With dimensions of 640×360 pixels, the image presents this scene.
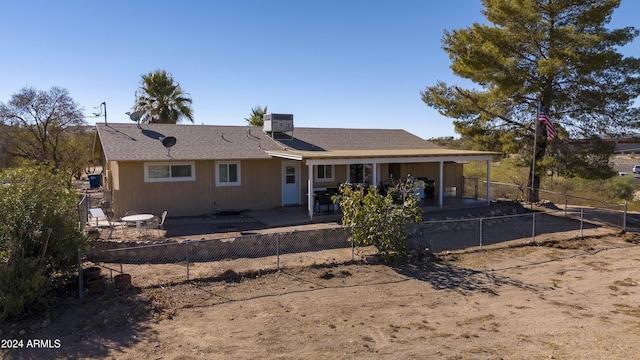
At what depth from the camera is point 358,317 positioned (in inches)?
308

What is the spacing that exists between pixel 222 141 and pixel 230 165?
164cm

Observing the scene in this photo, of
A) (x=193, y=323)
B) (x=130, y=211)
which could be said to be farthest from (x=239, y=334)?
(x=130, y=211)

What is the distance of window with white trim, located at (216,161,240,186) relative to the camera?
1617cm

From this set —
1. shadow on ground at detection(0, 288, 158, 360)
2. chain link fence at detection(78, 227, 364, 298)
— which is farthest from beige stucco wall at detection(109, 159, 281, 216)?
shadow on ground at detection(0, 288, 158, 360)

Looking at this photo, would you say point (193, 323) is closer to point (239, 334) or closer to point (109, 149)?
point (239, 334)

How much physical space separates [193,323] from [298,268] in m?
3.56

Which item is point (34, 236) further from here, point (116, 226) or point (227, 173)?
point (227, 173)

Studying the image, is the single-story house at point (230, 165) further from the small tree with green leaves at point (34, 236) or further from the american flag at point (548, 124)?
the small tree with green leaves at point (34, 236)

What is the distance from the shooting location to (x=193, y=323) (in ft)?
24.4

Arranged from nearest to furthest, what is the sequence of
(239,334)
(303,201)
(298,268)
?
(239,334) < (298,268) < (303,201)

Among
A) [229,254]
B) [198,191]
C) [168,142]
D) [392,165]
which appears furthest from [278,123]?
[229,254]

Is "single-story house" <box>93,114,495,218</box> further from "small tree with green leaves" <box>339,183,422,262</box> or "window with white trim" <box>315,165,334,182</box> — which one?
"small tree with green leaves" <box>339,183,422,262</box>

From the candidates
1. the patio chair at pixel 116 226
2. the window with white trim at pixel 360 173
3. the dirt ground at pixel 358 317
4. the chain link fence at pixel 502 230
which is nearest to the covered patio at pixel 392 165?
the window with white trim at pixel 360 173

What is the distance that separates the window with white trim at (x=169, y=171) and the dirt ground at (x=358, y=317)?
6835mm
